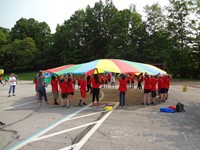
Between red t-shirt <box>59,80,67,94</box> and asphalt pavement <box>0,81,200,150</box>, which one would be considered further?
red t-shirt <box>59,80,67,94</box>

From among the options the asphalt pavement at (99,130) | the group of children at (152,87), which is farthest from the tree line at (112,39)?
the asphalt pavement at (99,130)

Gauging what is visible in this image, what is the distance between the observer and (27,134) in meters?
5.80

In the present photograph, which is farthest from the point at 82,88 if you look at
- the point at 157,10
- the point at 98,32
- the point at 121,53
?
the point at 98,32

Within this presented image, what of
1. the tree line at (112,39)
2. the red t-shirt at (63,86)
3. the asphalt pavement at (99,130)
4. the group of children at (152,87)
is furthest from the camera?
the tree line at (112,39)

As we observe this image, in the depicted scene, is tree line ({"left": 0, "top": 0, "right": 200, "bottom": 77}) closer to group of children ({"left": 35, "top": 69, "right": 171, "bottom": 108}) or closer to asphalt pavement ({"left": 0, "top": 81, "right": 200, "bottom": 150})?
group of children ({"left": 35, "top": 69, "right": 171, "bottom": 108})

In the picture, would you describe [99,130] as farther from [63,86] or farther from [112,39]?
[112,39]

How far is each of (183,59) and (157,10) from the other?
455 inches

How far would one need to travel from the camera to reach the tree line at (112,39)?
35.9 meters

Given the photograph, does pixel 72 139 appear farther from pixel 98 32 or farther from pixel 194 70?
pixel 98 32

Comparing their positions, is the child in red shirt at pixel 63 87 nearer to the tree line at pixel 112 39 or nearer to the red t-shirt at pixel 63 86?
the red t-shirt at pixel 63 86

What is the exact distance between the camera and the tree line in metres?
35.9

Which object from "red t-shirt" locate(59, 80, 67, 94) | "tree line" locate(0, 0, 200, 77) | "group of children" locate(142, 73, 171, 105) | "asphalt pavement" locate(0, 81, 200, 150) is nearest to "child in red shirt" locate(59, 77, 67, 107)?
"red t-shirt" locate(59, 80, 67, 94)

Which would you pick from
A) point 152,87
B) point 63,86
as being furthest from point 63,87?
point 152,87

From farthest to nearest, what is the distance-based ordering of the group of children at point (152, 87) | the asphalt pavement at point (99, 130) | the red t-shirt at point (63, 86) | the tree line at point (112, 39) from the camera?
the tree line at point (112, 39) → the group of children at point (152, 87) → the red t-shirt at point (63, 86) → the asphalt pavement at point (99, 130)
